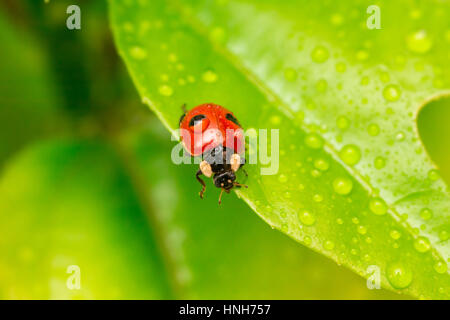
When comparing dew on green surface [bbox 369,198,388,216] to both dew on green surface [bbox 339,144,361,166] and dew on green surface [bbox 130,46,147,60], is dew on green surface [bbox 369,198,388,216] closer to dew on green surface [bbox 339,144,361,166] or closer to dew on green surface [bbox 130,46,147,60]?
dew on green surface [bbox 339,144,361,166]

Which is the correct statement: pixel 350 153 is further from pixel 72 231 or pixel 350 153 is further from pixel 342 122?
pixel 72 231

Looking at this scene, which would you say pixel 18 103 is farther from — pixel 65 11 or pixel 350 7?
pixel 350 7

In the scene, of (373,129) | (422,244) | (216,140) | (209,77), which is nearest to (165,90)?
(209,77)

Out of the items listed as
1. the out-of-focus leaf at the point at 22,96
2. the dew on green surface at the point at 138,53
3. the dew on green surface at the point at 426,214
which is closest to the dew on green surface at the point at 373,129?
the dew on green surface at the point at 426,214

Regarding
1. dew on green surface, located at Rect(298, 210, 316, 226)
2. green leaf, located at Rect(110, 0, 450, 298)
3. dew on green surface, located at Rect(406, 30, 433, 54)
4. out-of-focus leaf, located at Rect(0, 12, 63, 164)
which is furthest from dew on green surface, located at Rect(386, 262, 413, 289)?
out-of-focus leaf, located at Rect(0, 12, 63, 164)

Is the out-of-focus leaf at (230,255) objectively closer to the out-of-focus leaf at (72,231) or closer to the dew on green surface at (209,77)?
the out-of-focus leaf at (72,231)
